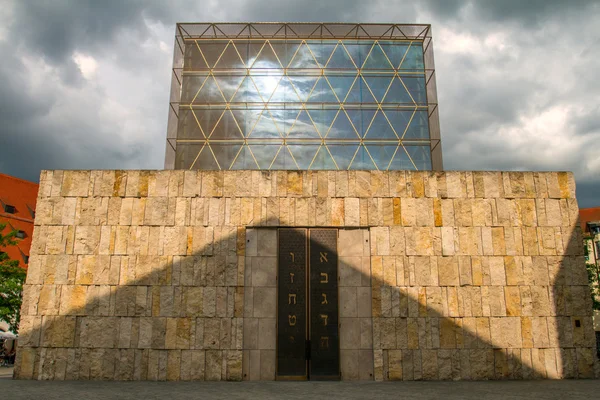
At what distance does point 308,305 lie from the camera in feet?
42.7

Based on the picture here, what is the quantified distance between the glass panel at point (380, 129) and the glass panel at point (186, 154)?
11.2m

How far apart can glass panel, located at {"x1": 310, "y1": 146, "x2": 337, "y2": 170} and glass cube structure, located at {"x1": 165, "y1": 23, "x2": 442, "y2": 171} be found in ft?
0.21

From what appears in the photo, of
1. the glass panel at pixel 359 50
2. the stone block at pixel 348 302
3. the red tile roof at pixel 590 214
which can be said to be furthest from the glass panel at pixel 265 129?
the red tile roof at pixel 590 214

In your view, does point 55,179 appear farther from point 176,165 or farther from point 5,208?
point 5,208

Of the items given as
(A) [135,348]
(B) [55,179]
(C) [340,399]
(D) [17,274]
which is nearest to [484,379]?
(C) [340,399]

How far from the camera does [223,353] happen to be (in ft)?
41.7

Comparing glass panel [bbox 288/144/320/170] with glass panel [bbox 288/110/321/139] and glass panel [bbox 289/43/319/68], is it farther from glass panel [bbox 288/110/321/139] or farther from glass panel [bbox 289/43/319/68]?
glass panel [bbox 289/43/319/68]

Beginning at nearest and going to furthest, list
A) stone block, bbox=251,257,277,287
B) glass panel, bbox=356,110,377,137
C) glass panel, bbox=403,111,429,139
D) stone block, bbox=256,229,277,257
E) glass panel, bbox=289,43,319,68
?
stone block, bbox=251,257,277,287 → stone block, bbox=256,229,277,257 → glass panel, bbox=356,110,377,137 → glass panel, bbox=403,111,429,139 → glass panel, bbox=289,43,319,68

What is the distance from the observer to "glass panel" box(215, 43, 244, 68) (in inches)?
1237

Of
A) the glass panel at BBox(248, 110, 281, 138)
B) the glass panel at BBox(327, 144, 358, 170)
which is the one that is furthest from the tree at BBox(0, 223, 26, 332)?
the glass panel at BBox(327, 144, 358, 170)

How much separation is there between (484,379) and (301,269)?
5.93 m

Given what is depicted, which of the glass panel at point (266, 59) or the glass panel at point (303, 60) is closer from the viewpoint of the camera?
the glass panel at point (266, 59)

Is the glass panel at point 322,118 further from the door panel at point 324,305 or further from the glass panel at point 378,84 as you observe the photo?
the door panel at point 324,305

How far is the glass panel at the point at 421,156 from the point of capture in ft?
97.5
